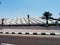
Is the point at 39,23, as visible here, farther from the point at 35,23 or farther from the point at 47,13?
the point at 47,13

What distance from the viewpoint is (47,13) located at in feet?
294

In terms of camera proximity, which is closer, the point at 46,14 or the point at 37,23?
the point at 37,23

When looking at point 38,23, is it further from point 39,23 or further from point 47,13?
point 47,13

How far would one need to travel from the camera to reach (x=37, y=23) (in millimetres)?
51906

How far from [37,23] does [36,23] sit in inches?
13.0

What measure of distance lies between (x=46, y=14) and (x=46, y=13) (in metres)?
1.93

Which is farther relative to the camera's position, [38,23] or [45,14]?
[45,14]

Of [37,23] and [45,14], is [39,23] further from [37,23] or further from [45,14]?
[45,14]

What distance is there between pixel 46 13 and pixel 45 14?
1.99 metres

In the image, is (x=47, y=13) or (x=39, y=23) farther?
(x=47, y=13)

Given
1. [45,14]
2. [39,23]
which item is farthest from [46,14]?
[39,23]

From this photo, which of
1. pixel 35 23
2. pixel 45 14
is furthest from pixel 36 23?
pixel 45 14

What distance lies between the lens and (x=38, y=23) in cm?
5200

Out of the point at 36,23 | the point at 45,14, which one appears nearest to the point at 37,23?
the point at 36,23
